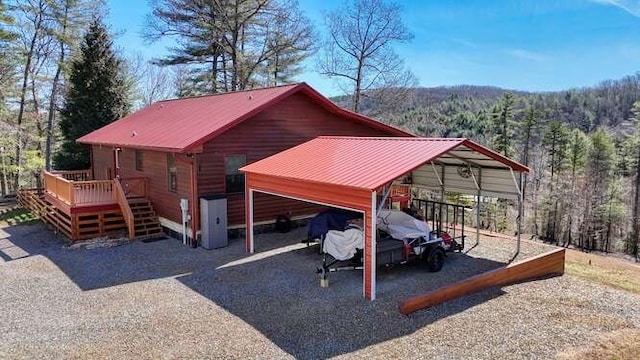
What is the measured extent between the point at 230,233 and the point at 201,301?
4564 mm

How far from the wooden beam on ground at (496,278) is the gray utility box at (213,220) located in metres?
5.84

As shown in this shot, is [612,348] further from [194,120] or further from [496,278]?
[194,120]

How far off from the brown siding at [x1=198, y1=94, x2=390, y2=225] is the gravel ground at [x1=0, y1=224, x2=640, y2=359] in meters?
2.14

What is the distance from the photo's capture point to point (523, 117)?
4050cm

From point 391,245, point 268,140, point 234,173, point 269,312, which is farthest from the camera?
point 268,140

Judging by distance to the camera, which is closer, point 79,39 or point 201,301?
point 201,301

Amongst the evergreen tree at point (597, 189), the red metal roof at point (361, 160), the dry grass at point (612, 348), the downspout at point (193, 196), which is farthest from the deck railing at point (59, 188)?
the evergreen tree at point (597, 189)

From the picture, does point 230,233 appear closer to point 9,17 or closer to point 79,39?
point 9,17

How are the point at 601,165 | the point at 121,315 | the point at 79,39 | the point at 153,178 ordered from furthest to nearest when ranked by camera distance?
the point at 601,165 → the point at 79,39 → the point at 153,178 → the point at 121,315

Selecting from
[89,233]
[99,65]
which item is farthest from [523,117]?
[89,233]

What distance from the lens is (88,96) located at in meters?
21.6

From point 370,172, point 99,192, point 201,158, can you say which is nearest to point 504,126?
point 201,158

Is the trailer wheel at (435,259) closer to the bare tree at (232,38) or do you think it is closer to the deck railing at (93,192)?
the deck railing at (93,192)

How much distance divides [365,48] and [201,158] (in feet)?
54.8
